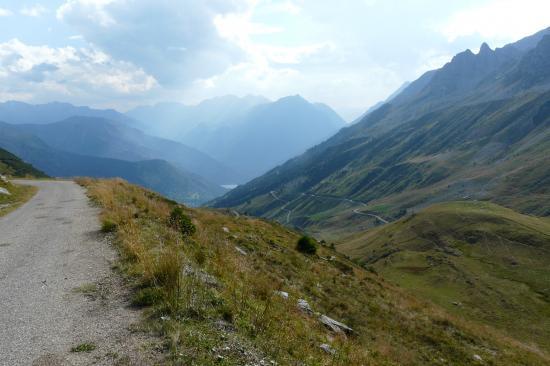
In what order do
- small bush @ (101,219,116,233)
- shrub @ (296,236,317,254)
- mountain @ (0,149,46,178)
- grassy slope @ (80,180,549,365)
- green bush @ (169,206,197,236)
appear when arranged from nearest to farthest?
grassy slope @ (80,180,549,365) → small bush @ (101,219,116,233) → green bush @ (169,206,197,236) → shrub @ (296,236,317,254) → mountain @ (0,149,46,178)

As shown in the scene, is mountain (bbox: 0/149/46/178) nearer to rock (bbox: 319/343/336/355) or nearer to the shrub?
the shrub

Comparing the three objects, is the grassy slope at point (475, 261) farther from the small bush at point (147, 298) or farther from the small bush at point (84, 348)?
the small bush at point (84, 348)

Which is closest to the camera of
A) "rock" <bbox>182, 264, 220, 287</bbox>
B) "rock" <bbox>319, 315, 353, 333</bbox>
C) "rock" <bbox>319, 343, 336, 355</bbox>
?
"rock" <bbox>319, 343, 336, 355</bbox>

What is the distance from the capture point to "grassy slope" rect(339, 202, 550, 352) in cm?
5203

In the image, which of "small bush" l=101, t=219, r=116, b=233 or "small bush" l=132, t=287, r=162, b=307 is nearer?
"small bush" l=132, t=287, r=162, b=307

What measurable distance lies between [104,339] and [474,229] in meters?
109

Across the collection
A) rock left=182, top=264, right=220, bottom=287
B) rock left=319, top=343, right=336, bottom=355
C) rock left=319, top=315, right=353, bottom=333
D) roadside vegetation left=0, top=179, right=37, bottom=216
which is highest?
rock left=182, top=264, right=220, bottom=287

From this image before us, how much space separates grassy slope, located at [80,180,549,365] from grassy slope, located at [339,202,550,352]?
25225 millimetres

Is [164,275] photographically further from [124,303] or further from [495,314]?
[495,314]

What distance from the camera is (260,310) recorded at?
10109 millimetres

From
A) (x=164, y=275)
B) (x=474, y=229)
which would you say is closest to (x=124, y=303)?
(x=164, y=275)

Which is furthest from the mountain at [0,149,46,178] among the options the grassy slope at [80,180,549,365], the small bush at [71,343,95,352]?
the small bush at [71,343,95,352]

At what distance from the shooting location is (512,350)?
25328 millimetres

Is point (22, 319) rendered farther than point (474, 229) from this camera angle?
No
